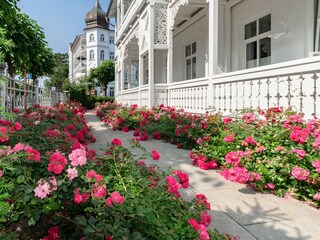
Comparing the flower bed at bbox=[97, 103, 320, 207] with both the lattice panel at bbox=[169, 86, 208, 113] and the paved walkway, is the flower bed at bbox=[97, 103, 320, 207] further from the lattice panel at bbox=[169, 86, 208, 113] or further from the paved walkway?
the lattice panel at bbox=[169, 86, 208, 113]

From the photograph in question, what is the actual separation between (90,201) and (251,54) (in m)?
6.92

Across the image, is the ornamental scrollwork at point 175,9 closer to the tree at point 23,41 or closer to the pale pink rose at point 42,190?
the tree at point 23,41

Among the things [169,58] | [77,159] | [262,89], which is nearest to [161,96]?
[169,58]

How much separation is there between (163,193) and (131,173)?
31 cm

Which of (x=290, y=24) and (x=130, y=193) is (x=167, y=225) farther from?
(x=290, y=24)

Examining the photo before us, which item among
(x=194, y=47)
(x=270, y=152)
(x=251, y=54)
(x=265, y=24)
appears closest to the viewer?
(x=270, y=152)

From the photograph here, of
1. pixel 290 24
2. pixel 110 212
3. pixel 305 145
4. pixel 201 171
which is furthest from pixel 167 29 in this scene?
pixel 110 212

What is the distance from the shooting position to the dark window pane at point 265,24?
22.5 ft

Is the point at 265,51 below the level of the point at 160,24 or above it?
below

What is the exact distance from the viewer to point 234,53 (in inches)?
323

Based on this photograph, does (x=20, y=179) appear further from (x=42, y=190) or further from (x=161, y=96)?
(x=161, y=96)

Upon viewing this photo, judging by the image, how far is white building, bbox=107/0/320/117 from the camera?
13.5ft

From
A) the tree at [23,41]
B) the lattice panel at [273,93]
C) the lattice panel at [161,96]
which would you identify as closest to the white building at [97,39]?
the tree at [23,41]

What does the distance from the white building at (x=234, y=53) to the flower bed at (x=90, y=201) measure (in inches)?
104
